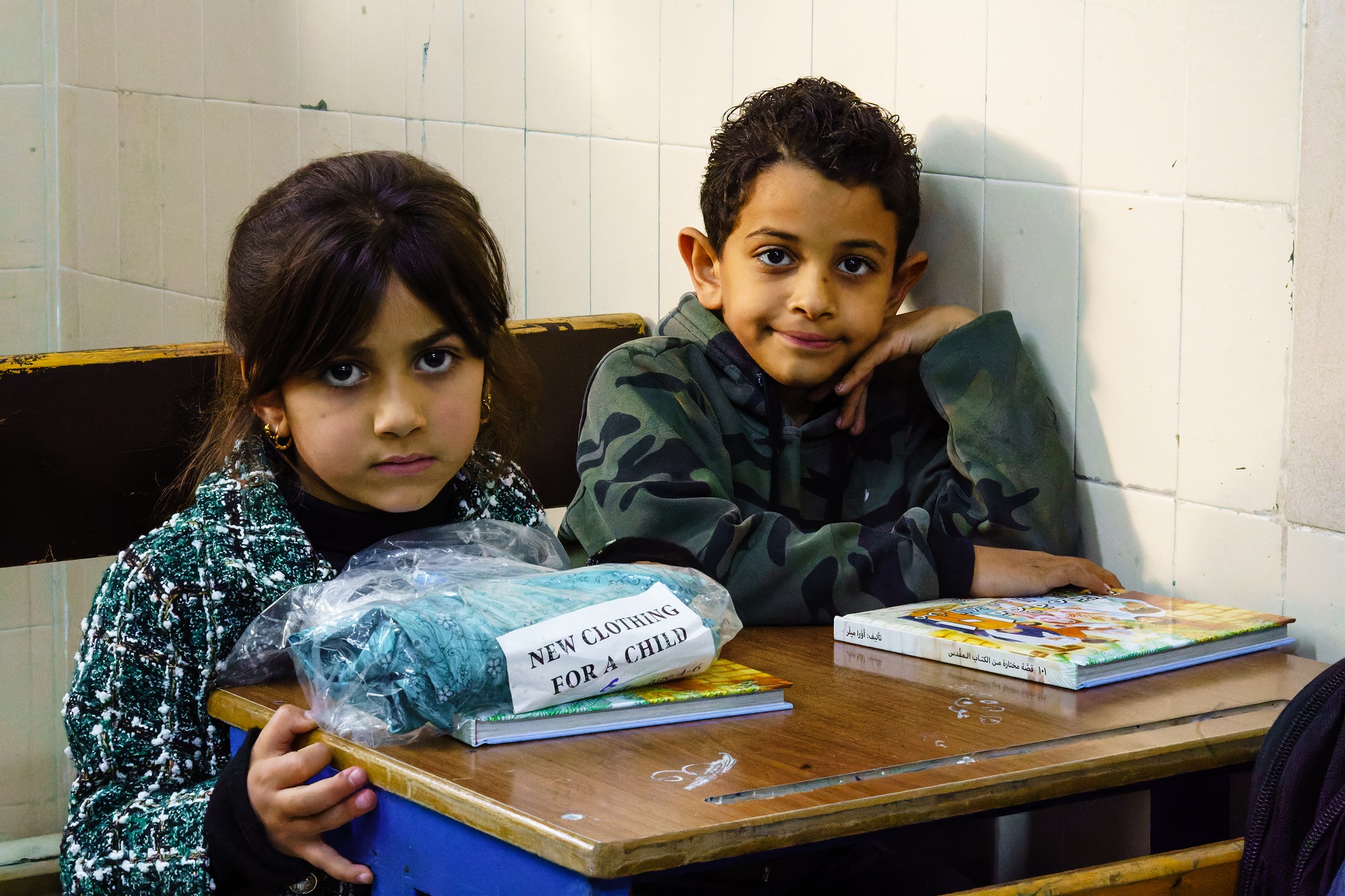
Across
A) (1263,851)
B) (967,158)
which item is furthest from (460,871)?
(967,158)

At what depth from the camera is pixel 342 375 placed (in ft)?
4.55

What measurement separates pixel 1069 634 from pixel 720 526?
1.27 ft

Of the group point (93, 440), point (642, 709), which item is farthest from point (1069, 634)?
point (93, 440)

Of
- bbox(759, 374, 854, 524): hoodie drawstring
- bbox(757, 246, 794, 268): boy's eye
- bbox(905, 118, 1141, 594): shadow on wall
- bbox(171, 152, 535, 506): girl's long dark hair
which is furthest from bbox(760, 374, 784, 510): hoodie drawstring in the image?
bbox(171, 152, 535, 506): girl's long dark hair

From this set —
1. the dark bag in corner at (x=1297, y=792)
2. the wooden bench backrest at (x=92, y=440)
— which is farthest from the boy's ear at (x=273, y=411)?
the dark bag in corner at (x=1297, y=792)

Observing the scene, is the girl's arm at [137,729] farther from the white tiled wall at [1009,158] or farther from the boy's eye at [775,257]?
the white tiled wall at [1009,158]

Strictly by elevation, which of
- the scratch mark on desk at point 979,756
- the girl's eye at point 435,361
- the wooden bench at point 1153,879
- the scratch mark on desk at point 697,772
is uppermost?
the girl's eye at point 435,361

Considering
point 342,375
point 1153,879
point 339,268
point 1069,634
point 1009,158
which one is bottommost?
point 1153,879

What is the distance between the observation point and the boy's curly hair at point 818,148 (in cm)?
172

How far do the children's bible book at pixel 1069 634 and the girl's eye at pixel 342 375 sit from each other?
20.7 inches

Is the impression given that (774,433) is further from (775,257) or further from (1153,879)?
(1153,879)

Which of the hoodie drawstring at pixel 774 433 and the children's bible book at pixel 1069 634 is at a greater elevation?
the hoodie drawstring at pixel 774 433

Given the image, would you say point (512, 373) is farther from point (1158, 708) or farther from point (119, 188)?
point (119, 188)

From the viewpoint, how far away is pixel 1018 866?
183 centimetres
